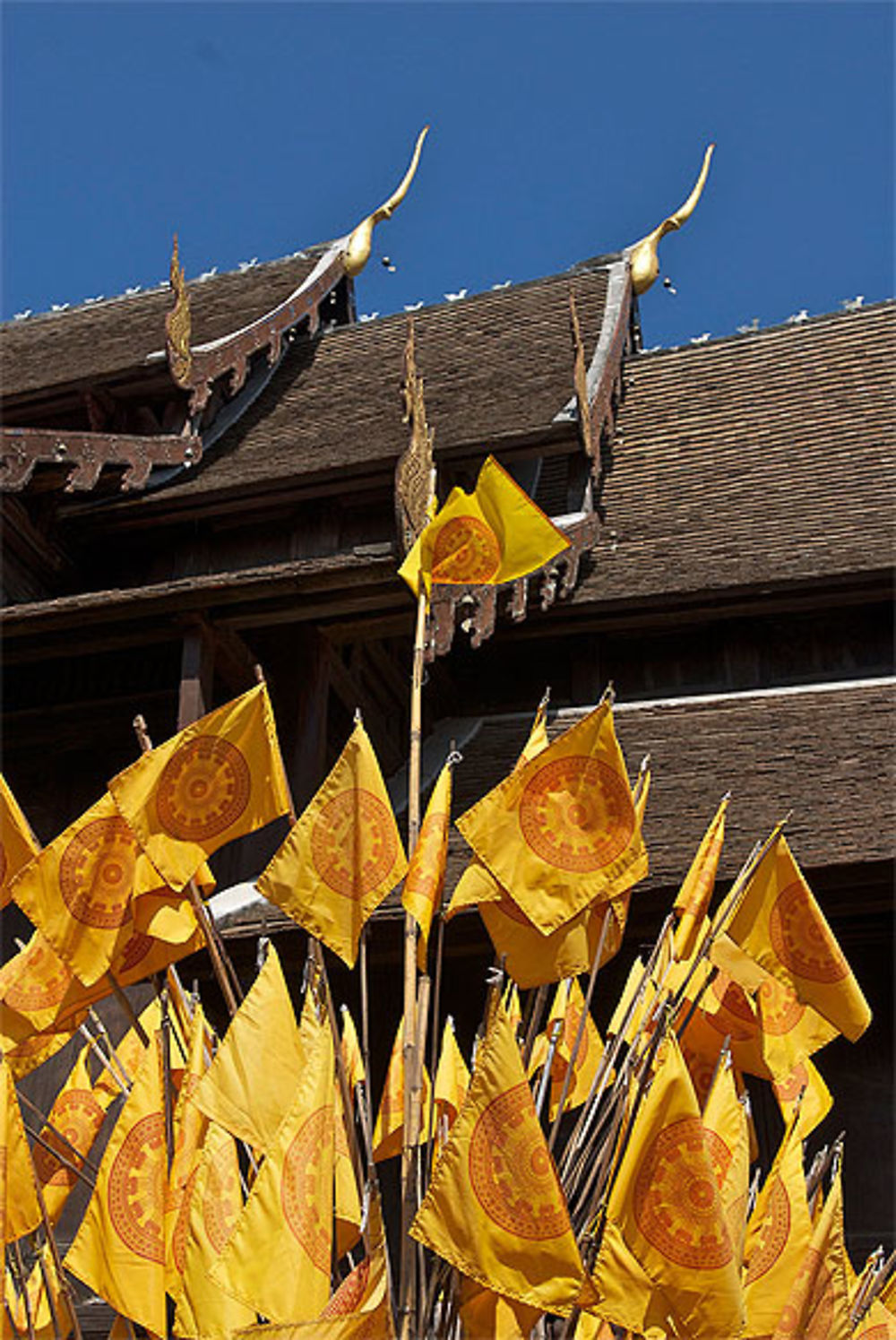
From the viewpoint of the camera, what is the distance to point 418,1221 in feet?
14.9

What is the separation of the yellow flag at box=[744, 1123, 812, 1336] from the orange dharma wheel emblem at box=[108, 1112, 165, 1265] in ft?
6.11

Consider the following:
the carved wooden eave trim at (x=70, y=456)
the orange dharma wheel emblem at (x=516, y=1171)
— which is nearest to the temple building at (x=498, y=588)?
the carved wooden eave trim at (x=70, y=456)

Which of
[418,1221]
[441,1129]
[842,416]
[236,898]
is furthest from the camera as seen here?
[842,416]

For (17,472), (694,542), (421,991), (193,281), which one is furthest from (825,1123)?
(193,281)

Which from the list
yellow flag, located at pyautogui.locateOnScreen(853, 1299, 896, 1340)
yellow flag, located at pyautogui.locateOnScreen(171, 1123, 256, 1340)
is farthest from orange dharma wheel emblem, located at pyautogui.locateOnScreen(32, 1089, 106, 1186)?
yellow flag, located at pyautogui.locateOnScreen(853, 1299, 896, 1340)

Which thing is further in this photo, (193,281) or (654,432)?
(193,281)

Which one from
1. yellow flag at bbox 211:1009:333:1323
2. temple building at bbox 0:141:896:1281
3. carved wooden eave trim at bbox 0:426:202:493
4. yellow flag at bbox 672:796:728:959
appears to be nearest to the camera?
yellow flag at bbox 211:1009:333:1323

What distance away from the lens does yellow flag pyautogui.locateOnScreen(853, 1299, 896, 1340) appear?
5.57 m

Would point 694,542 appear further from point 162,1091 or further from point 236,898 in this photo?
point 162,1091

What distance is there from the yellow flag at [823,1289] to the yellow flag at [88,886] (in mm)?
2429

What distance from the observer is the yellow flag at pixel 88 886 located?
554 cm

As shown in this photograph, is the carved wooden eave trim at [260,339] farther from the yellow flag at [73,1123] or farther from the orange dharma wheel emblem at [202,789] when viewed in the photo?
the orange dharma wheel emblem at [202,789]

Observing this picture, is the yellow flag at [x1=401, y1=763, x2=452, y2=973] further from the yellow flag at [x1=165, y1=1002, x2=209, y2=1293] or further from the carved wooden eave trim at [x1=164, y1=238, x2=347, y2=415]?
the carved wooden eave trim at [x1=164, y1=238, x2=347, y2=415]

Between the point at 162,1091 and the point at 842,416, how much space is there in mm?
7234
